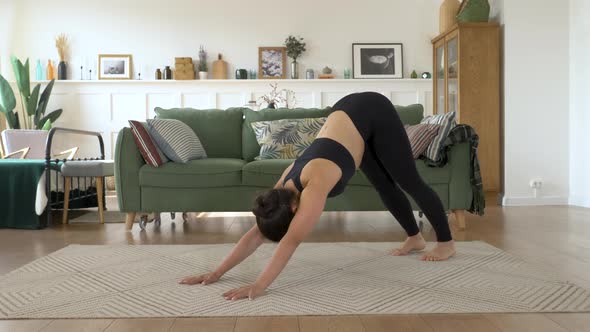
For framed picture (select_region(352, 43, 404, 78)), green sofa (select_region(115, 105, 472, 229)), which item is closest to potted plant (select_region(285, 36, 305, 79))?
framed picture (select_region(352, 43, 404, 78))

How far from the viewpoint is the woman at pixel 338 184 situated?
5.55 feet

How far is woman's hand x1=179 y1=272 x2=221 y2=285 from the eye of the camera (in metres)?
1.94

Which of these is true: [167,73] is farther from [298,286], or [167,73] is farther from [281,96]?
[298,286]

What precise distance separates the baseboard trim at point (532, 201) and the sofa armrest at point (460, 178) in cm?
183

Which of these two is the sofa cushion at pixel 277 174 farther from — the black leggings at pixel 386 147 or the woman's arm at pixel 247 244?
the woman's arm at pixel 247 244

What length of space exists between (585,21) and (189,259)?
420cm

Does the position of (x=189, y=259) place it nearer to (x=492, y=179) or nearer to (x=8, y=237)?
(x=8, y=237)

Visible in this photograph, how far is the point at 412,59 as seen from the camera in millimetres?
6746

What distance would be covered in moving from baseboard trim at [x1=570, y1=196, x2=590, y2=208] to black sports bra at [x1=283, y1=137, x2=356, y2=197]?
3.65m

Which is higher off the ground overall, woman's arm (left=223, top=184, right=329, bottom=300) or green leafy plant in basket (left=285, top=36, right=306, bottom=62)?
green leafy plant in basket (left=285, top=36, right=306, bottom=62)

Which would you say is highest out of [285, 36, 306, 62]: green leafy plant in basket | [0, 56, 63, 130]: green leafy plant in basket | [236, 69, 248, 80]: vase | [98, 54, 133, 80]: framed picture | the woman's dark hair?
[285, 36, 306, 62]: green leafy plant in basket

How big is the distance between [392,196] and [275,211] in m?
0.85

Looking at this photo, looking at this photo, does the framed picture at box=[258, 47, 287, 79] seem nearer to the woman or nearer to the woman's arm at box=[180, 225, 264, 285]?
the woman

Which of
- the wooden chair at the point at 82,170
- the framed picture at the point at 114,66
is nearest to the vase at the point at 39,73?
the framed picture at the point at 114,66
